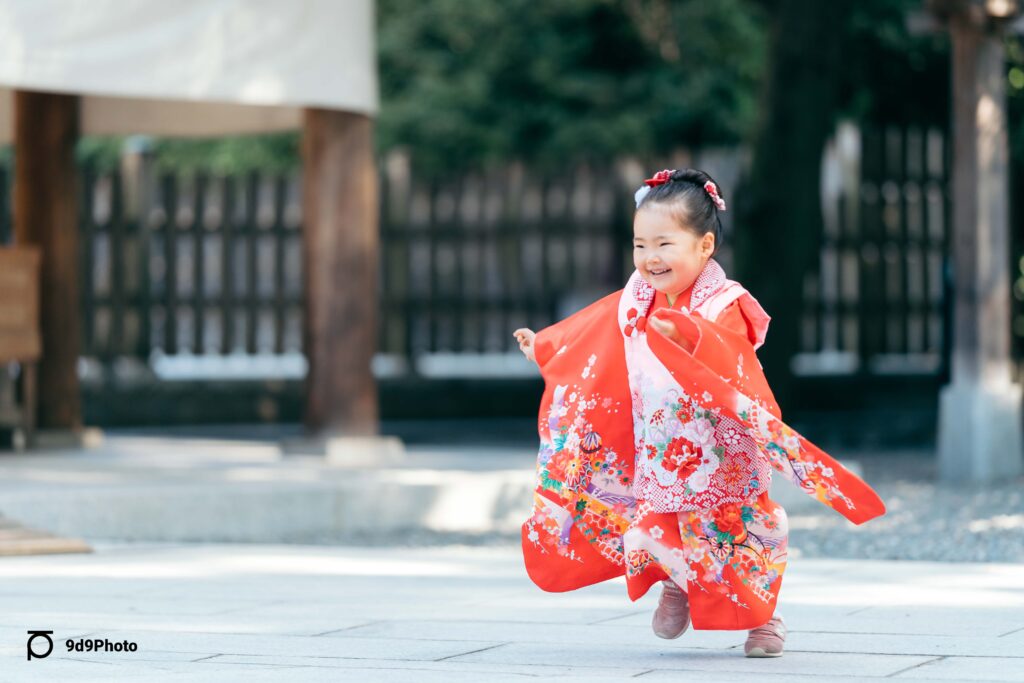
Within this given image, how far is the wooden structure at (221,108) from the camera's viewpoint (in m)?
8.62

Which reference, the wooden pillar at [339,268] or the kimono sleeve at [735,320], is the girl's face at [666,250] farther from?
the wooden pillar at [339,268]

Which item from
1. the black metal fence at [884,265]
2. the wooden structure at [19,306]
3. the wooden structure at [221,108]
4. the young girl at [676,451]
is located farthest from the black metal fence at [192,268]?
the young girl at [676,451]

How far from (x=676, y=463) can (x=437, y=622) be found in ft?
3.32

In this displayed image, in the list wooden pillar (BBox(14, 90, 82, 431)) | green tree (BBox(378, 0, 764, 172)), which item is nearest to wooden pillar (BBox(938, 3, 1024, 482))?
wooden pillar (BBox(14, 90, 82, 431))

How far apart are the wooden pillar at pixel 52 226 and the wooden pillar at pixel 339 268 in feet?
5.41

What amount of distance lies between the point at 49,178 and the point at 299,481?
9.84 ft

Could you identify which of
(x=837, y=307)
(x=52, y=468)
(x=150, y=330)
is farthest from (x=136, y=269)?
(x=837, y=307)

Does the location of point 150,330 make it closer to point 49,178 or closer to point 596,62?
point 49,178

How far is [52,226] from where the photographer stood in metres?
10.3

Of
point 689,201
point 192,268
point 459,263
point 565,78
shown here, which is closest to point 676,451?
point 689,201

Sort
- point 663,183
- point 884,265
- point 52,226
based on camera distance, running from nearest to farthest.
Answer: point 663,183, point 52,226, point 884,265

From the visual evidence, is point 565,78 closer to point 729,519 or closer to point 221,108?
point 221,108

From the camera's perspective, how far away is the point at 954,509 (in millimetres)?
9180

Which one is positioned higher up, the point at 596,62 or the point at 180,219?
the point at 596,62
